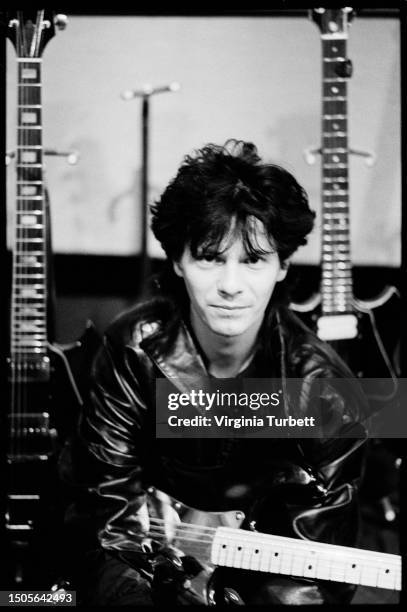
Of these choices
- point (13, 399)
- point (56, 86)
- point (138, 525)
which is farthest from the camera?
point (56, 86)

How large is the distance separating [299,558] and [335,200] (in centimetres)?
88

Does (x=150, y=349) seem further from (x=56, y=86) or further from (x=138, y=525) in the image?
(x=56, y=86)

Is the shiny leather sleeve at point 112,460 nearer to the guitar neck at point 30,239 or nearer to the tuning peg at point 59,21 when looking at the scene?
the guitar neck at point 30,239

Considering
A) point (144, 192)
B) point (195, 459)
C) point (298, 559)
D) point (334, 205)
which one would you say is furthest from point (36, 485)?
point (334, 205)

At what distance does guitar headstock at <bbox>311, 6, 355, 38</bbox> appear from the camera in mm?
2047

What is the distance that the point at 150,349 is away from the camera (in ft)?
5.70

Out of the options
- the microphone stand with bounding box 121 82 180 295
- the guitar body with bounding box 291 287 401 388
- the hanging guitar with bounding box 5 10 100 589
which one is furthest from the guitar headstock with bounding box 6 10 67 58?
the guitar body with bounding box 291 287 401 388

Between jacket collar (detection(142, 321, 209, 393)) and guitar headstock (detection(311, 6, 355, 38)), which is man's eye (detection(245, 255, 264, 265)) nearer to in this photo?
jacket collar (detection(142, 321, 209, 393))

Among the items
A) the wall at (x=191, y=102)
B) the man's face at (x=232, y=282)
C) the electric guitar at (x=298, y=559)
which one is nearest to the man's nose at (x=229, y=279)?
the man's face at (x=232, y=282)

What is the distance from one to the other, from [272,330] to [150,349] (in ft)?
0.83

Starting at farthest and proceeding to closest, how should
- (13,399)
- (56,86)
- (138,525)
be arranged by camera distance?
(56,86) < (13,399) < (138,525)

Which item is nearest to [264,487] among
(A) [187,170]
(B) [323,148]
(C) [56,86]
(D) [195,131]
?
(A) [187,170]

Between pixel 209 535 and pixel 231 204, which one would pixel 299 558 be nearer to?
pixel 209 535

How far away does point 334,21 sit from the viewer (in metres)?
2.05
